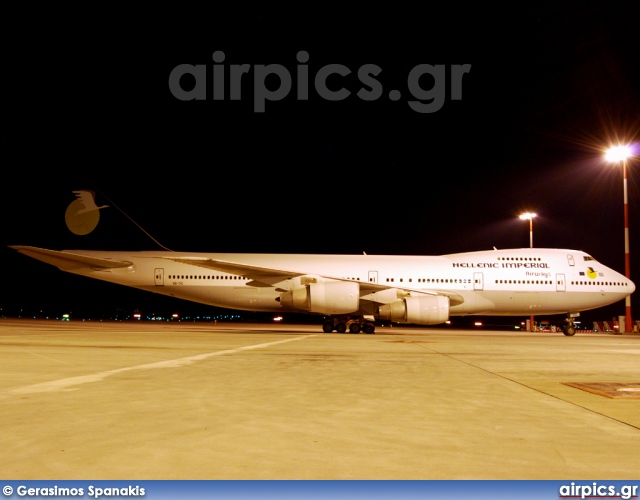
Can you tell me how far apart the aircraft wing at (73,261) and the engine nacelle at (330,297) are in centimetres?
819

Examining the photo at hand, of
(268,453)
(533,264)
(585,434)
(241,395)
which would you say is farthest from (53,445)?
Result: (533,264)

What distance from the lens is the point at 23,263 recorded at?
4338 centimetres

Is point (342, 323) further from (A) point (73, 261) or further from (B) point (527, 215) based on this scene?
(B) point (527, 215)

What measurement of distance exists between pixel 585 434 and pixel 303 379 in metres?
3.67

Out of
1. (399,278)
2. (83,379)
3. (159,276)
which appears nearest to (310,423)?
(83,379)

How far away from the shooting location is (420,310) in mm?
20031

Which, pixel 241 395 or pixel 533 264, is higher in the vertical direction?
pixel 533 264

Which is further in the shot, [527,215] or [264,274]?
[527,215]

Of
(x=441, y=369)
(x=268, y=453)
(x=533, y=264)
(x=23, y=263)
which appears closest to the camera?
(x=268, y=453)

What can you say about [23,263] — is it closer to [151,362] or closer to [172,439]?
[151,362]

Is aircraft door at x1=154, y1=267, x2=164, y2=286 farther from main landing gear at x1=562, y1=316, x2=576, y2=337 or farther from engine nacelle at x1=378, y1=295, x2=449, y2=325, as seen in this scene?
main landing gear at x1=562, y1=316, x2=576, y2=337

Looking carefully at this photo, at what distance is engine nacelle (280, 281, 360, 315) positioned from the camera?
20234 millimetres

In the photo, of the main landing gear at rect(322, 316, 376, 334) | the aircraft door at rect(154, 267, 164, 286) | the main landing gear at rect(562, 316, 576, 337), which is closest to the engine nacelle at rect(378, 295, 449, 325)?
the main landing gear at rect(322, 316, 376, 334)

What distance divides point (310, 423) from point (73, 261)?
70.4 feet
